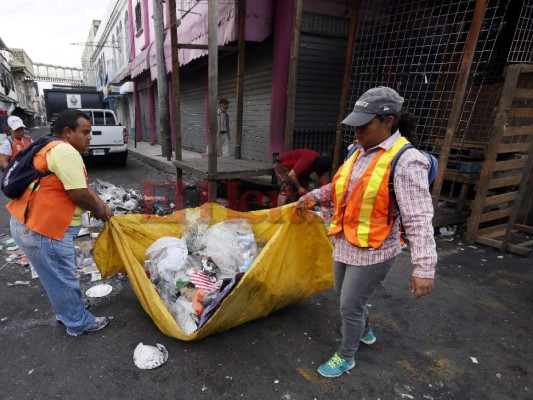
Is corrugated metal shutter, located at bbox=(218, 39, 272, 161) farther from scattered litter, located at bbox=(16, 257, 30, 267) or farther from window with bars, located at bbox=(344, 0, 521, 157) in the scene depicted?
scattered litter, located at bbox=(16, 257, 30, 267)

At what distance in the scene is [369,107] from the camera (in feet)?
5.16

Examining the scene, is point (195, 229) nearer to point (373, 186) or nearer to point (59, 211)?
point (59, 211)

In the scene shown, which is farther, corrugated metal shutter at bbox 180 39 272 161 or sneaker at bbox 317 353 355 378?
corrugated metal shutter at bbox 180 39 272 161

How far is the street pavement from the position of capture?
6.45 ft

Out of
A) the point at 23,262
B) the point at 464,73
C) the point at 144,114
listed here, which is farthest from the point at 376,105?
the point at 144,114

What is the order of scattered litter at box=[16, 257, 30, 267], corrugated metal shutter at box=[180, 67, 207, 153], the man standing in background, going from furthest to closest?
1. corrugated metal shutter at box=[180, 67, 207, 153]
2. the man standing in background
3. scattered litter at box=[16, 257, 30, 267]

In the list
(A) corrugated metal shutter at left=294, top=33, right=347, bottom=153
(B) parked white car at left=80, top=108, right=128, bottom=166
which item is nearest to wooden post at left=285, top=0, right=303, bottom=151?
(A) corrugated metal shutter at left=294, top=33, right=347, bottom=153

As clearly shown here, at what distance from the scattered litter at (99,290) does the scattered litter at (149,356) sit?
3.15 ft

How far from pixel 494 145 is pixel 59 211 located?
4621 millimetres

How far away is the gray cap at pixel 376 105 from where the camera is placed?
155 cm

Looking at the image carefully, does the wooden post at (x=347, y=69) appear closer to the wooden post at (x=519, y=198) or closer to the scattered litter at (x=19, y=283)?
the wooden post at (x=519, y=198)

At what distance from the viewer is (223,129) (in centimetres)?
723

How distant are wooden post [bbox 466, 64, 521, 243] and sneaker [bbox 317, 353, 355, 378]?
10.4 feet

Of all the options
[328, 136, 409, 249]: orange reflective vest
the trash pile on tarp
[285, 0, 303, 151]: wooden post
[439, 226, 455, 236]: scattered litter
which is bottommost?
the trash pile on tarp
